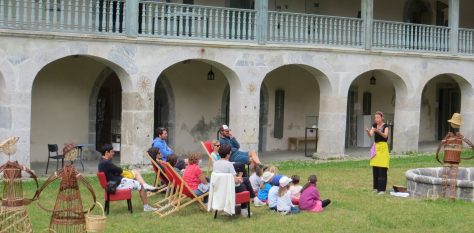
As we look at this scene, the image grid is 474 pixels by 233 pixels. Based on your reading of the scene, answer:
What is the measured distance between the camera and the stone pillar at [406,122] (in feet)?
65.6

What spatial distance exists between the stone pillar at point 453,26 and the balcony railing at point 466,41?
409 mm

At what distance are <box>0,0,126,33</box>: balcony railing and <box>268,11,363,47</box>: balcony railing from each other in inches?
170

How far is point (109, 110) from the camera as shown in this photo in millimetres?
18828

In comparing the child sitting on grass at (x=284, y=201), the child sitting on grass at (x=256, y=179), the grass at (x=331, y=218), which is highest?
the child sitting on grass at (x=256, y=179)

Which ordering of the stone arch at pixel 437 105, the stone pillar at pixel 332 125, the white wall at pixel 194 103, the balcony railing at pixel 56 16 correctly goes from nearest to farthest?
the balcony railing at pixel 56 16
the stone pillar at pixel 332 125
the white wall at pixel 194 103
the stone arch at pixel 437 105

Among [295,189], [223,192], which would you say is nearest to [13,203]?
[223,192]

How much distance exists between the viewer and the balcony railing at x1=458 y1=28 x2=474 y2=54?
20875 millimetres

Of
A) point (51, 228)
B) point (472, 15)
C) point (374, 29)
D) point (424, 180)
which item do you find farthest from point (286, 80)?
point (51, 228)

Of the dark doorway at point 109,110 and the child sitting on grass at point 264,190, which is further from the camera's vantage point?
the dark doorway at point 109,110

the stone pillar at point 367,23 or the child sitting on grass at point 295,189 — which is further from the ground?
the stone pillar at point 367,23

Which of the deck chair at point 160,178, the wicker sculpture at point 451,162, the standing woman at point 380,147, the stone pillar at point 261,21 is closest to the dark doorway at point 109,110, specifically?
the stone pillar at point 261,21

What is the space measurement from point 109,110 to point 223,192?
394 inches

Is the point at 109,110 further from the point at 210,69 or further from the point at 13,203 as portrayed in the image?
the point at 13,203

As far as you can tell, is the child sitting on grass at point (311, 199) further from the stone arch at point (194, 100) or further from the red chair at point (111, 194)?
the stone arch at point (194, 100)
